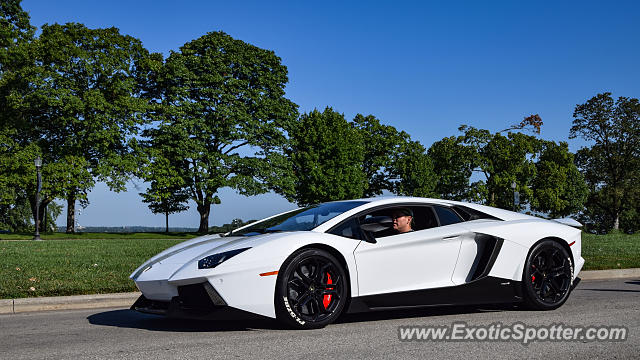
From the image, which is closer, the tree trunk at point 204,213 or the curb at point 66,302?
the curb at point 66,302

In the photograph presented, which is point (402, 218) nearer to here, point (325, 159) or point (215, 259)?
point (215, 259)

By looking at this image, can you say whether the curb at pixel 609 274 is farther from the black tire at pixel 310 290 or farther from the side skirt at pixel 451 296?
the black tire at pixel 310 290

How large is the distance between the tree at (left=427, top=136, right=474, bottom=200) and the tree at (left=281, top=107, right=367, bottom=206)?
438 inches

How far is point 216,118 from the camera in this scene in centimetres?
3800

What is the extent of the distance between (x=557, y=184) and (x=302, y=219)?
58.4 m

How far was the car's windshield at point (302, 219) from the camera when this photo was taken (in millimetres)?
6070

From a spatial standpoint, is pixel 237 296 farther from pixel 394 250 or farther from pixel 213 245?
pixel 394 250

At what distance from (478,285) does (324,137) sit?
133ft

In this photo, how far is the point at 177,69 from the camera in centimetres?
3781

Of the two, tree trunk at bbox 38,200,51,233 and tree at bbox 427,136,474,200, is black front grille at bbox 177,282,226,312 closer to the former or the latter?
tree trunk at bbox 38,200,51,233

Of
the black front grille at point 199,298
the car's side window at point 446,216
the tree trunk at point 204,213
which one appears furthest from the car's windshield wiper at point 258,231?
the tree trunk at point 204,213

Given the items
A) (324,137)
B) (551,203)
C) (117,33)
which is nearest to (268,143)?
(324,137)

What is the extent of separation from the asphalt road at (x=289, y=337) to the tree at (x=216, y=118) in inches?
1203

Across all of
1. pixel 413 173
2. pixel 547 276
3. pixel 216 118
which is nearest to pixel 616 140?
pixel 413 173
